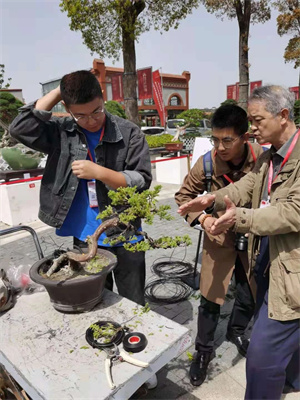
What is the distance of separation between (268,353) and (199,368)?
2.46 feet

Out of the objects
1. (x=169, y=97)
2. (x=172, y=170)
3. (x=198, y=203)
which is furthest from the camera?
(x=169, y=97)

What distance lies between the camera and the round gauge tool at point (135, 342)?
1.29 meters

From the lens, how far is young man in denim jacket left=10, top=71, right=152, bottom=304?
1687 mm

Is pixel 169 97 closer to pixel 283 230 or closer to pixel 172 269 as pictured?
pixel 172 269

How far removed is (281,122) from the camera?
151 centimetres

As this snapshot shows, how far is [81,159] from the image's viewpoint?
1.75 m

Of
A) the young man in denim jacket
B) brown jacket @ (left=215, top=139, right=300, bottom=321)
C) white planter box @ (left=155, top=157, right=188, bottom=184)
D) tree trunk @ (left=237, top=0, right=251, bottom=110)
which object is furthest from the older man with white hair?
tree trunk @ (left=237, top=0, right=251, bottom=110)

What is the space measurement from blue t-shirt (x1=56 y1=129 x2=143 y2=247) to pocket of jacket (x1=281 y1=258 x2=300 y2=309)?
2.73 ft

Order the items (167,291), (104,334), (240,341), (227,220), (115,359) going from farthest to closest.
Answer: (167,291)
(240,341)
(227,220)
(104,334)
(115,359)

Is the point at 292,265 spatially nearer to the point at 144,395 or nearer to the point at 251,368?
the point at 251,368

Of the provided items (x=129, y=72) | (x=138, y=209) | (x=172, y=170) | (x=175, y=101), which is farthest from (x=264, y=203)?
(x=175, y=101)

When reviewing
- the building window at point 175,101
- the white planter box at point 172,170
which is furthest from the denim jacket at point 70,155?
the building window at point 175,101

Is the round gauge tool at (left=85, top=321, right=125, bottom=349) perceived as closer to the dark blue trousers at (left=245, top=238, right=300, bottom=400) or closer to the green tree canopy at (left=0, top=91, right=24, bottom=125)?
the dark blue trousers at (left=245, top=238, right=300, bottom=400)

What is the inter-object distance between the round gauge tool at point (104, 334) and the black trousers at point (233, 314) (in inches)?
35.5
